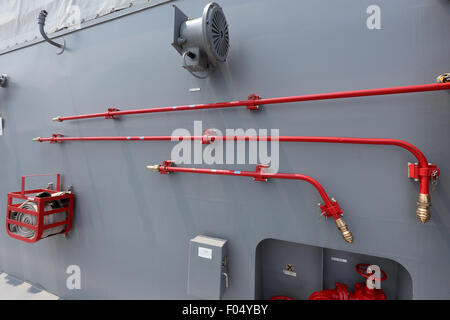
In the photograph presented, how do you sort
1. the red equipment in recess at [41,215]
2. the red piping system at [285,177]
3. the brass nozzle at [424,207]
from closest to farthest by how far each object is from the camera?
the brass nozzle at [424,207] < the red piping system at [285,177] < the red equipment in recess at [41,215]

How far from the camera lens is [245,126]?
972 mm

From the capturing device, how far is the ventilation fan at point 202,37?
84 cm

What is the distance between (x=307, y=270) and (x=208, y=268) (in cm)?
51

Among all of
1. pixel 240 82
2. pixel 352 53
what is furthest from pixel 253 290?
pixel 352 53

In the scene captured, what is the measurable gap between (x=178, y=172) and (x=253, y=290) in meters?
0.73

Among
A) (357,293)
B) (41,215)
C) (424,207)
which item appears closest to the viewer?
(424,207)

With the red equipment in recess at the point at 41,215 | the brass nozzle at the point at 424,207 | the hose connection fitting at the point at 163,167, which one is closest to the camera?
the brass nozzle at the point at 424,207

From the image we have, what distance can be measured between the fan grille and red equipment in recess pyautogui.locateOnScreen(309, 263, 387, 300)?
3.91 feet

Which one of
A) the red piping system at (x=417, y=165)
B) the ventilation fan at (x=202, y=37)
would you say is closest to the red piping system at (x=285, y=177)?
the red piping system at (x=417, y=165)

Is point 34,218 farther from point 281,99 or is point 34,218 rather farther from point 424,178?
point 424,178

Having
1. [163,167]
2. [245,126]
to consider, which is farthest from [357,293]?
[163,167]

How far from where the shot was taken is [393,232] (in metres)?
0.76

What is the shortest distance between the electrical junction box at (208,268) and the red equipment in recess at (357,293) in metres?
0.46

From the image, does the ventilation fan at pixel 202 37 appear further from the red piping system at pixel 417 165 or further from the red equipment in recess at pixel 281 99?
the red piping system at pixel 417 165
